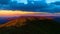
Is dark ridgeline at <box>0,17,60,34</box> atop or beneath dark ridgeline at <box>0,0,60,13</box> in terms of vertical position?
beneath

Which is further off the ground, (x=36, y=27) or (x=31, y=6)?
(x=31, y=6)

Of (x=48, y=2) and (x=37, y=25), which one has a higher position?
(x=48, y=2)

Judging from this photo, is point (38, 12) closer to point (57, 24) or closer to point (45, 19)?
point (45, 19)

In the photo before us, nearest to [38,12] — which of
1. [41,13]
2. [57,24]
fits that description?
[41,13]

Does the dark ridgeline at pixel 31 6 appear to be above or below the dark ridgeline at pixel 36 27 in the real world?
above

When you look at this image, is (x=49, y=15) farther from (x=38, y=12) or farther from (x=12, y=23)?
(x=12, y=23)

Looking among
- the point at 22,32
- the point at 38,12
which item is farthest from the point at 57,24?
the point at 22,32

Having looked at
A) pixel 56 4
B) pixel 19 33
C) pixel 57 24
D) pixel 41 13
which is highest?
pixel 56 4
